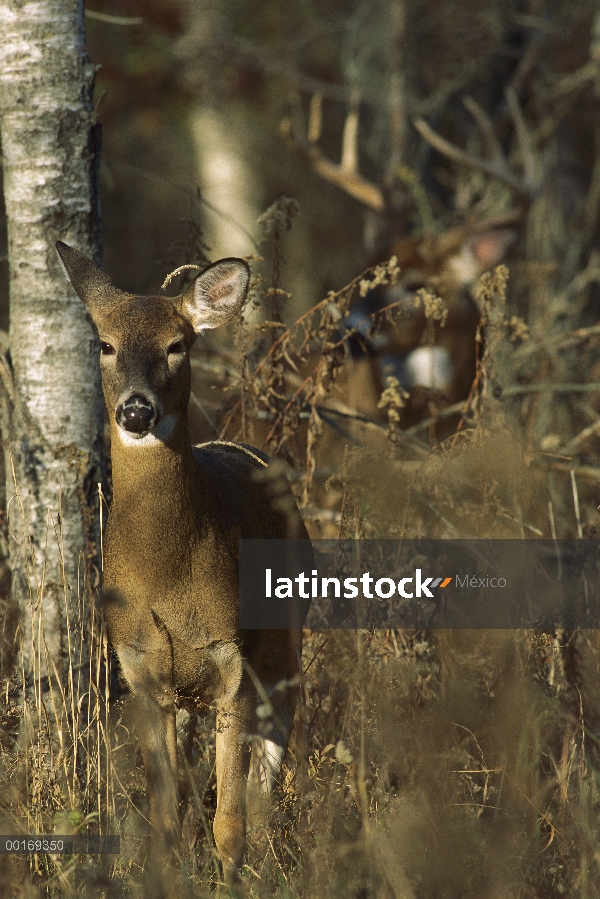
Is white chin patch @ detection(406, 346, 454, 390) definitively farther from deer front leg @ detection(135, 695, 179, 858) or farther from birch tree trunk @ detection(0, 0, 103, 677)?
deer front leg @ detection(135, 695, 179, 858)

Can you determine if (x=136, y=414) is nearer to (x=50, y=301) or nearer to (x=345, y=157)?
(x=50, y=301)

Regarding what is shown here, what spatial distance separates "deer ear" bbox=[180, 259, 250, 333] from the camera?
349cm

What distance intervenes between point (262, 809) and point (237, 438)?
5.74 feet

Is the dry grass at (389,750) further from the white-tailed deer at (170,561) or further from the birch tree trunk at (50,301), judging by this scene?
the birch tree trunk at (50,301)

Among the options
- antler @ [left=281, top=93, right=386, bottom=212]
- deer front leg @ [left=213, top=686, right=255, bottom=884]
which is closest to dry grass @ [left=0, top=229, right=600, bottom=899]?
deer front leg @ [left=213, top=686, right=255, bottom=884]

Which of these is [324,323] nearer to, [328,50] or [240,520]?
[240,520]

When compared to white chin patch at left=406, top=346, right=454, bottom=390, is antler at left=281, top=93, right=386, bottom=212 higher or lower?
higher

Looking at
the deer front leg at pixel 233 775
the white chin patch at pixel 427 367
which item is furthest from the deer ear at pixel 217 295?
the white chin patch at pixel 427 367

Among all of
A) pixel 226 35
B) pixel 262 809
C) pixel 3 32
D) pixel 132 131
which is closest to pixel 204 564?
Answer: pixel 262 809

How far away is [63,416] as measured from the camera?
4.04m

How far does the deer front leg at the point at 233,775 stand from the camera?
10.8ft

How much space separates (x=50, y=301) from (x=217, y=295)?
807 millimetres

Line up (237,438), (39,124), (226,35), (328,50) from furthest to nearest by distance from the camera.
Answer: (328,50)
(226,35)
(237,438)
(39,124)

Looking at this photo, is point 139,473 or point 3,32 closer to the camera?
point 139,473
